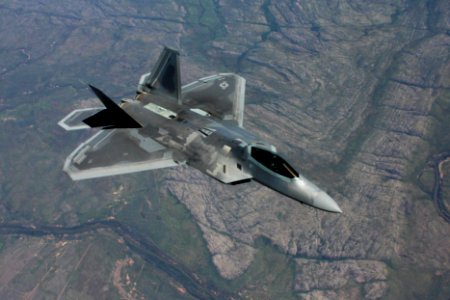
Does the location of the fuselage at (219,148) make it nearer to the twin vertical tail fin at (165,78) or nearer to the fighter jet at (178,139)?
the fighter jet at (178,139)

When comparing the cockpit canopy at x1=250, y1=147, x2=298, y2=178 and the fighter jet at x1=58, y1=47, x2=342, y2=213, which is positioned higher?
the cockpit canopy at x1=250, y1=147, x2=298, y2=178

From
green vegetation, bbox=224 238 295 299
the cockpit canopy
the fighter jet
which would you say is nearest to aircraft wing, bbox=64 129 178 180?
the fighter jet

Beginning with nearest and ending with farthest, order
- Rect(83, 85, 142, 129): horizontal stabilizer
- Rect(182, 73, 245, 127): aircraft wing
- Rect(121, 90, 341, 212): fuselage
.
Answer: Rect(121, 90, 341, 212): fuselage
Rect(83, 85, 142, 129): horizontal stabilizer
Rect(182, 73, 245, 127): aircraft wing

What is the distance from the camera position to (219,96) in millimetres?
34000

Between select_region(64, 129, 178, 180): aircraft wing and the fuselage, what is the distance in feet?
2.76

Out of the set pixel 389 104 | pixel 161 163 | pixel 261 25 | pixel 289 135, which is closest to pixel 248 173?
pixel 161 163

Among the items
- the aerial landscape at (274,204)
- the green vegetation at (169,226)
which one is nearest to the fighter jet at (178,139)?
the aerial landscape at (274,204)

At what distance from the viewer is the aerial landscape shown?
288 ft

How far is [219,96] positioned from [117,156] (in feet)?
39.1

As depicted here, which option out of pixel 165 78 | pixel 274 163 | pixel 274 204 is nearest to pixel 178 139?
pixel 274 163

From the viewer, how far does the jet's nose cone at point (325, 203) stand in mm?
21047

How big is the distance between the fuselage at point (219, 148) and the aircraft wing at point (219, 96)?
5.55 ft

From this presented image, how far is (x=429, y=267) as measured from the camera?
8350 cm

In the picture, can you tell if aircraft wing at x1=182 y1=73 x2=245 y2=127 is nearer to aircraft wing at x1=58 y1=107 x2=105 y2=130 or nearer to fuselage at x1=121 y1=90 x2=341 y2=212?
fuselage at x1=121 y1=90 x2=341 y2=212
